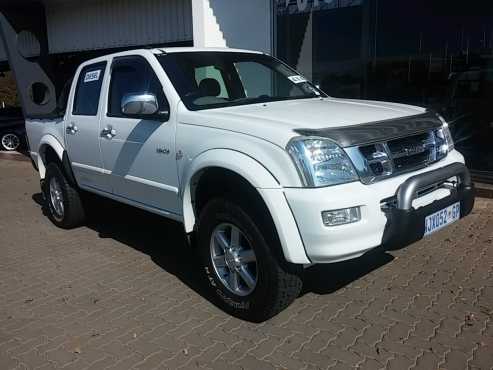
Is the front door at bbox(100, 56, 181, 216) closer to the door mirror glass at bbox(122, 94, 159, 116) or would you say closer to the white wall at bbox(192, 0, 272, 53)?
the door mirror glass at bbox(122, 94, 159, 116)

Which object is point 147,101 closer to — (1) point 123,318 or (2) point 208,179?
(2) point 208,179

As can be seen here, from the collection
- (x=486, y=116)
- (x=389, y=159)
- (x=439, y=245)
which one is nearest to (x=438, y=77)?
(x=486, y=116)

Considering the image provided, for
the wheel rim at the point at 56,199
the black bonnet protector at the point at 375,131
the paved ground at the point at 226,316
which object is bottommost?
the paved ground at the point at 226,316

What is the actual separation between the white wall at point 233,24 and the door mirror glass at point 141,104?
5764 mm

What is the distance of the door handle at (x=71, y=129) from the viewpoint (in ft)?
17.1

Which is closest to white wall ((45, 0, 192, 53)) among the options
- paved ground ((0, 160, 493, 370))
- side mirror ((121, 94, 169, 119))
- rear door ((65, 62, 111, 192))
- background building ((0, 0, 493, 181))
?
background building ((0, 0, 493, 181))

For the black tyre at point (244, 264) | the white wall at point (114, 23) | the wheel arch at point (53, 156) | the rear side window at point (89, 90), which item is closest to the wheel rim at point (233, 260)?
the black tyre at point (244, 264)

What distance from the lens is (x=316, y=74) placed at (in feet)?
29.6

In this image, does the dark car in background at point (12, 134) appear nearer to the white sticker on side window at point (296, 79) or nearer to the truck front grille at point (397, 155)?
the white sticker on side window at point (296, 79)

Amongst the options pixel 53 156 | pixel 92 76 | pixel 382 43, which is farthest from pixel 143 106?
pixel 382 43

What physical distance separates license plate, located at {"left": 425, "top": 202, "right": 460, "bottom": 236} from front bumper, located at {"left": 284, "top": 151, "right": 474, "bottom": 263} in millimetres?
71

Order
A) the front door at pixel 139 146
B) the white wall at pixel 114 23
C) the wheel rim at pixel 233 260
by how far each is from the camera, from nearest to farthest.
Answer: the wheel rim at pixel 233 260 < the front door at pixel 139 146 < the white wall at pixel 114 23

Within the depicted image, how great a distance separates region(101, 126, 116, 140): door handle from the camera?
4.54m

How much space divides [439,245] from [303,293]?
175 centimetres
